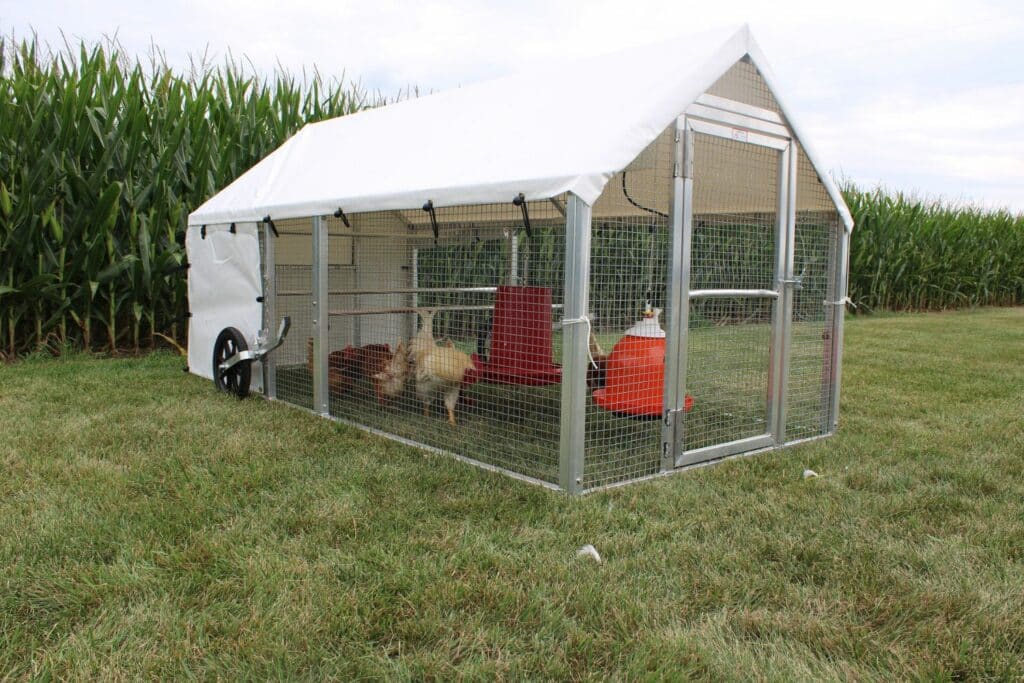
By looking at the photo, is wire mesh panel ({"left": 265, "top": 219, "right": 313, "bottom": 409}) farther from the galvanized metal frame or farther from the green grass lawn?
the galvanized metal frame

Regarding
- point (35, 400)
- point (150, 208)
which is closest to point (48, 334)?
point (150, 208)

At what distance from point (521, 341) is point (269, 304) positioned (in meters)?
1.75

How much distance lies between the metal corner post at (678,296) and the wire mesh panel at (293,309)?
92.4 inches

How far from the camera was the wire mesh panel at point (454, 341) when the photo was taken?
4062 mm

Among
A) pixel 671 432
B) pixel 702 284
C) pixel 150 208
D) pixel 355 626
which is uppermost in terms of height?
pixel 150 208

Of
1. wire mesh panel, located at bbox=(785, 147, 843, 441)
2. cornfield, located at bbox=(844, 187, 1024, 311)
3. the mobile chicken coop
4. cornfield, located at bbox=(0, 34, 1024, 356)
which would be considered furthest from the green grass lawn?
cornfield, located at bbox=(844, 187, 1024, 311)

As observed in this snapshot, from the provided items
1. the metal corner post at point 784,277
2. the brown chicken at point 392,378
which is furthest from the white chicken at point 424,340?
the metal corner post at point 784,277

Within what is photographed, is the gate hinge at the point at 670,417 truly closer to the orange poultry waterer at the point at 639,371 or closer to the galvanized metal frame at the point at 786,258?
the orange poultry waterer at the point at 639,371

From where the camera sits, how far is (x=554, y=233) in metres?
6.27

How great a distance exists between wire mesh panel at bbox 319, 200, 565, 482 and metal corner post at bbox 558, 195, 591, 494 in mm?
236

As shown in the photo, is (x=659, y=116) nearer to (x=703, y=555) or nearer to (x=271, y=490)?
(x=703, y=555)

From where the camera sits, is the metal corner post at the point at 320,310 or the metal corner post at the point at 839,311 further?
the metal corner post at the point at 320,310

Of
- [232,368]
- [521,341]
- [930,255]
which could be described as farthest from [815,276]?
[930,255]

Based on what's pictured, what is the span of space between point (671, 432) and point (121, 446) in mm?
2613
